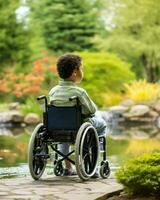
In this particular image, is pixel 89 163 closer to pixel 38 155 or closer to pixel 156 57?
pixel 38 155

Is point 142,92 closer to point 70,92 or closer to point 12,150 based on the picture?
point 12,150

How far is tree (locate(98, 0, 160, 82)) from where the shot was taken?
32250 millimetres

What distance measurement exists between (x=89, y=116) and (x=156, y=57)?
27446 millimetres

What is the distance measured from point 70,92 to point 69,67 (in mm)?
286

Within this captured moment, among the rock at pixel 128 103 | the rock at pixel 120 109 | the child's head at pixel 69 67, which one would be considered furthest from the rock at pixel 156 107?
the child's head at pixel 69 67

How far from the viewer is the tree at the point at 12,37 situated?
2956 cm

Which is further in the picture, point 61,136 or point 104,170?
point 104,170

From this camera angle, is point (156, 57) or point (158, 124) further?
point (156, 57)

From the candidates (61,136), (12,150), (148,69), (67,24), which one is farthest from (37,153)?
(67,24)

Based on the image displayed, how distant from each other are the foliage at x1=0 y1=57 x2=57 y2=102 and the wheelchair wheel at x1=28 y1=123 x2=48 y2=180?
2076cm

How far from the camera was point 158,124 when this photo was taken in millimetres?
22391

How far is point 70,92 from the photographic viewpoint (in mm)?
6445

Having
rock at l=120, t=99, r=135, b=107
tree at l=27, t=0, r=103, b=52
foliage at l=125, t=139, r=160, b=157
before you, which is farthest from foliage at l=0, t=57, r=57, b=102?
foliage at l=125, t=139, r=160, b=157

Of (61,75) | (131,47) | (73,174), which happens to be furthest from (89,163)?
(131,47)
